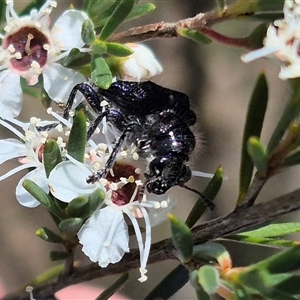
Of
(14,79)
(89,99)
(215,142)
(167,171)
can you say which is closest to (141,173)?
(167,171)

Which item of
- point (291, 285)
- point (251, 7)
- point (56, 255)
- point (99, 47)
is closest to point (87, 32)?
point (99, 47)

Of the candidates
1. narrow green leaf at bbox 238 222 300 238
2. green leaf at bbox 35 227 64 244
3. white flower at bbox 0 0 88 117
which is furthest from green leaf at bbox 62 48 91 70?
narrow green leaf at bbox 238 222 300 238

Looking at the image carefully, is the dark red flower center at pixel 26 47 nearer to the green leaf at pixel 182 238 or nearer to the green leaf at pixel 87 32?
the green leaf at pixel 87 32

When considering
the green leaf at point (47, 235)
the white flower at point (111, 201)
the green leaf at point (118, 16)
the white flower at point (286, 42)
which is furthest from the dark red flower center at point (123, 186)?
the white flower at point (286, 42)

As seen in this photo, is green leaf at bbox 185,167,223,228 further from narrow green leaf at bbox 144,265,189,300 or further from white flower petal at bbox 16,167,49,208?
white flower petal at bbox 16,167,49,208

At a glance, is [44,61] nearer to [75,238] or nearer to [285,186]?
[75,238]
